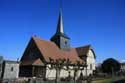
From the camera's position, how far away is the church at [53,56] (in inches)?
1424

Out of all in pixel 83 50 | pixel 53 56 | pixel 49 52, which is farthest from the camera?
pixel 83 50

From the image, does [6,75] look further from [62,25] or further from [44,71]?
[62,25]

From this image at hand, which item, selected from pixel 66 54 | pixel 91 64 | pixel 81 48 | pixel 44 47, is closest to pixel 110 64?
pixel 91 64

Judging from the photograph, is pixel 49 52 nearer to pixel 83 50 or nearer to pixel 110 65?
pixel 83 50

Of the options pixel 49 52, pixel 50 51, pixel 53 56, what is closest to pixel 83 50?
pixel 50 51

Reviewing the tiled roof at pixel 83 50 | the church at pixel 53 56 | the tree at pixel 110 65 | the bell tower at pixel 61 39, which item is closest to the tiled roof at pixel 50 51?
the church at pixel 53 56

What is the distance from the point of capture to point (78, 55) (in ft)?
168

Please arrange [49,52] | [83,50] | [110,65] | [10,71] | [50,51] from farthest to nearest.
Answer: [110,65]
[83,50]
[50,51]
[49,52]
[10,71]

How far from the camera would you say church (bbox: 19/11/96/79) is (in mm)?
36175

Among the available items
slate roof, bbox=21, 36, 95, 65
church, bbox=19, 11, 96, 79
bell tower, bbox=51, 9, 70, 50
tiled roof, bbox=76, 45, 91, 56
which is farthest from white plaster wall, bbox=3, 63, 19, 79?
tiled roof, bbox=76, 45, 91, 56

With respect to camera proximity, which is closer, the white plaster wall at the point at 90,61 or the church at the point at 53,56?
the church at the point at 53,56

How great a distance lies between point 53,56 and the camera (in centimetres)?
4012

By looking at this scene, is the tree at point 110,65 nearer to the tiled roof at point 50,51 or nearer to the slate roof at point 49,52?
the slate roof at point 49,52

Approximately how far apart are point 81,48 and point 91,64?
569 cm
